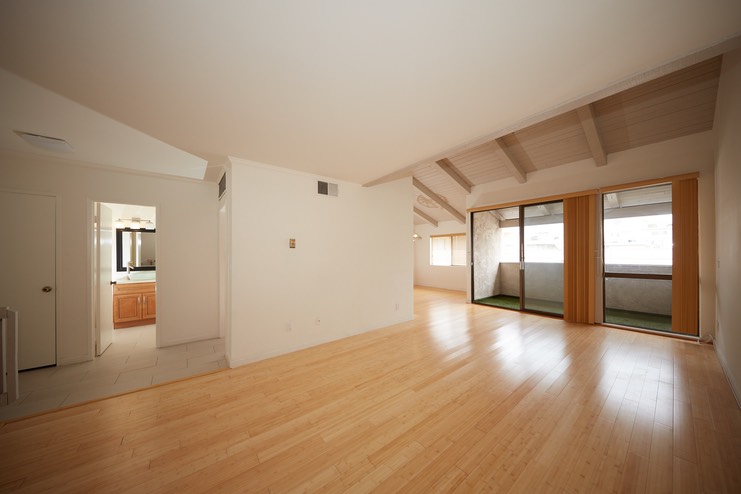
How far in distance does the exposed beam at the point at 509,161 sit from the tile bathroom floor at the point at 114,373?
228 inches

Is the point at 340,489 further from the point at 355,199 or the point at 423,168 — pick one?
the point at 423,168

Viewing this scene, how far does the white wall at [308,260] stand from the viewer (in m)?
3.16

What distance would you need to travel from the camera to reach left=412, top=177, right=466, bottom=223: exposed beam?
23.4ft

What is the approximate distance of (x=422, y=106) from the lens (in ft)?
6.87

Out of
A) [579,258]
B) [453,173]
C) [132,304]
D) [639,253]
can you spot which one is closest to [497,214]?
[453,173]

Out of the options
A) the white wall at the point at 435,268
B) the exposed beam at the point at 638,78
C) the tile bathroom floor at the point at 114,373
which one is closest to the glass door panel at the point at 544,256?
the white wall at the point at 435,268

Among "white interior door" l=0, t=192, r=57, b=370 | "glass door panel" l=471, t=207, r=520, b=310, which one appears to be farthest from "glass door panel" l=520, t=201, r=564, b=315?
"white interior door" l=0, t=192, r=57, b=370

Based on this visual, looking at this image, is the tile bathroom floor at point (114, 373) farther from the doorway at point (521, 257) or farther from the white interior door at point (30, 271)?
the doorway at point (521, 257)

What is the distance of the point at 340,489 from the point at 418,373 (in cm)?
156

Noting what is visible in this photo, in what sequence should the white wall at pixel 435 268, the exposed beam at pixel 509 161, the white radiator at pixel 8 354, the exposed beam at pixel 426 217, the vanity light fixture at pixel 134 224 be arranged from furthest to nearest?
the exposed beam at pixel 426 217
the white wall at pixel 435 268
the vanity light fixture at pixel 134 224
the exposed beam at pixel 509 161
the white radiator at pixel 8 354

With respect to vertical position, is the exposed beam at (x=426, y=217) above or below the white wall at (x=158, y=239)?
above

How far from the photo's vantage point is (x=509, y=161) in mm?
5020

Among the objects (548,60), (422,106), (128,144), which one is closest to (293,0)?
(422,106)

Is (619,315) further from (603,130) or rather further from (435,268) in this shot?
(435,268)
